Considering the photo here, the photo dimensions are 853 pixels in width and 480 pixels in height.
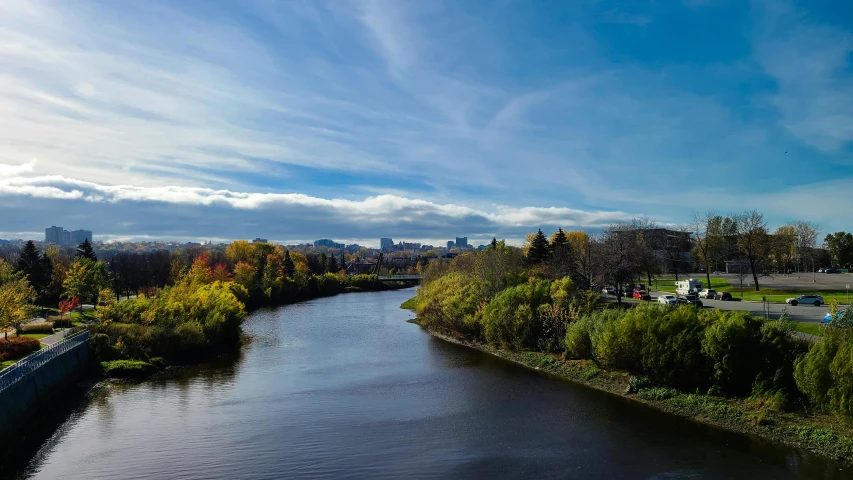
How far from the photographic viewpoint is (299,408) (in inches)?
1088

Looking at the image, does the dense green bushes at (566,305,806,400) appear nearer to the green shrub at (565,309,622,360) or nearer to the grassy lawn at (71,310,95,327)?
the green shrub at (565,309,622,360)

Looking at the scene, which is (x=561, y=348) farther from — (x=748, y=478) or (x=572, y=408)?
(x=748, y=478)

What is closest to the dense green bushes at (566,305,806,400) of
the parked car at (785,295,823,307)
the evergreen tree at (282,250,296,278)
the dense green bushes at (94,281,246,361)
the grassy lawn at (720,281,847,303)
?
the parked car at (785,295,823,307)

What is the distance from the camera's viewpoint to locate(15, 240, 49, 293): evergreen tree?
60.7 meters

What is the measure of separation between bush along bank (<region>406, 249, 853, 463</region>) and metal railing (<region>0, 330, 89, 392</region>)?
29.4 m

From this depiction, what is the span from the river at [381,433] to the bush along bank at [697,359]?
1.64 meters

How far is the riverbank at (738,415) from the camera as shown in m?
20.8

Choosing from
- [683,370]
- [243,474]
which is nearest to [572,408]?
[683,370]

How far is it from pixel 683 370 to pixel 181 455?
2469cm

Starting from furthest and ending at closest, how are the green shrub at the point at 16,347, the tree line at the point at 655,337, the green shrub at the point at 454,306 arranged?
the green shrub at the point at 454,306 < the green shrub at the point at 16,347 < the tree line at the point at 655,337

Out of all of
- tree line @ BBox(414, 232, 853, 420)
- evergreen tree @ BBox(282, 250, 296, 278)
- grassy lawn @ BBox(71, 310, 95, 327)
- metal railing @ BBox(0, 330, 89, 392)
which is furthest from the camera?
evergreen tree @ BBox(282, 250, 296, 278)

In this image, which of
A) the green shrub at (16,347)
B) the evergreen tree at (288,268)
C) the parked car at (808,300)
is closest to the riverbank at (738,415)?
the parked car at (808,300)

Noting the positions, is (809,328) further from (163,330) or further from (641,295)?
(163,330)

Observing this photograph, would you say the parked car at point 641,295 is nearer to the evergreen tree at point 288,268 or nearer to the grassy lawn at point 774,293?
the grassy lawn at point 774,293
